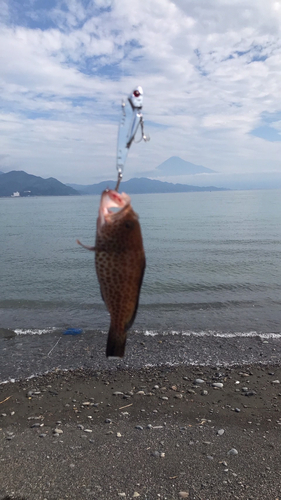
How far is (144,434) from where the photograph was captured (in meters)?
8.56

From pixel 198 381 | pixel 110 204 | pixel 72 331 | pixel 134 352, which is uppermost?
pixel 110 204

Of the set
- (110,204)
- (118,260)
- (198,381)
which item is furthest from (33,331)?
(110,204)

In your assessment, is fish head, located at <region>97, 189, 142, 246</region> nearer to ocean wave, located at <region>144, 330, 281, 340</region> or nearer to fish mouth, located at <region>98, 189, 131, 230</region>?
fish mouth, located at <region>98, 189, 131, 230</region>

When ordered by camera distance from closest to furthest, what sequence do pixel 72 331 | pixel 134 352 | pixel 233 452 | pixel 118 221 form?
pixel 118 221 → pixel 233 452 → pixel 134 352 → pixel 72 331

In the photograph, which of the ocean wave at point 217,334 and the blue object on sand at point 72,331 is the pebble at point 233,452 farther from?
the blue object on sand at point 72,331

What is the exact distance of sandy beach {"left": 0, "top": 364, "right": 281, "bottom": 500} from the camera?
6949 millimetres

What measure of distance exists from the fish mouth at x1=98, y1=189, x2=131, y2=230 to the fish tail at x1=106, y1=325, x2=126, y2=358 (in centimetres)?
82

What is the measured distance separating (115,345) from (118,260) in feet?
2.06

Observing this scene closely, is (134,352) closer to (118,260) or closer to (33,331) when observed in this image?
(33,331)

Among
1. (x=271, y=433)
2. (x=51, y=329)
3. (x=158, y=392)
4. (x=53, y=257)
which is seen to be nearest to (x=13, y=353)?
(x=51, y=329)

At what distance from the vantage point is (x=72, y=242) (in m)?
43.8

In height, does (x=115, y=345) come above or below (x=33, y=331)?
above

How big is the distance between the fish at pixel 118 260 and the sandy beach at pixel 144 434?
18.5ft

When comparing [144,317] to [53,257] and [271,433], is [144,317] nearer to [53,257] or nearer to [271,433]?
[271,433]
